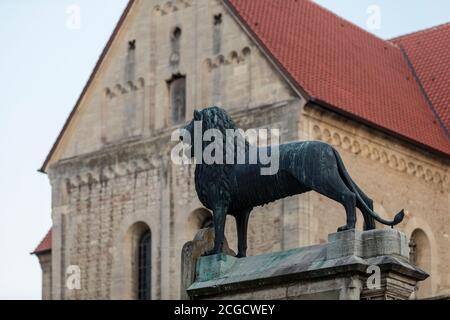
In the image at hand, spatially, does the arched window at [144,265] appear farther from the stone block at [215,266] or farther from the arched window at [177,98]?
the stone block at [215,266]

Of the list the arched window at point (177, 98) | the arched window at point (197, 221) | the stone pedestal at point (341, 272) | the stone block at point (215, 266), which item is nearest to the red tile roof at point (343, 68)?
the arched window at point (177, 98)

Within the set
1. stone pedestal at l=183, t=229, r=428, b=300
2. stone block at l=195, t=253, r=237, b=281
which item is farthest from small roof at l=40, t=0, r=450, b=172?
stone pedestal at l=183, t=229, r=428, b=300

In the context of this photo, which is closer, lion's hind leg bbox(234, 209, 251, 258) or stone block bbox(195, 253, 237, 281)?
stone block bbox(195, 253, 237, 281)

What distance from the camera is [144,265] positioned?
35.0 m

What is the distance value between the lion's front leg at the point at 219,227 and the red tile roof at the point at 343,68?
16.3m

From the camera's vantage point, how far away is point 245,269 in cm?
1496

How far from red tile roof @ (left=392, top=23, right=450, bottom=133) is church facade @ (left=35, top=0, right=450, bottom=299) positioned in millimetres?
87

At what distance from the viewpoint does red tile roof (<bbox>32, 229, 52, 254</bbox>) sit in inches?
1613

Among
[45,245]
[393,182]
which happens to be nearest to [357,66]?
[393,182]

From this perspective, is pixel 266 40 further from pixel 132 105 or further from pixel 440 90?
pixel 440 90

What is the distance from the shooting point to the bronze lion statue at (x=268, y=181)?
14.4 m

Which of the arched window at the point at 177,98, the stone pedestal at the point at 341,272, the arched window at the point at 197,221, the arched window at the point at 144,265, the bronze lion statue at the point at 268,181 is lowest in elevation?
the stone pedestal at the point at 341,272

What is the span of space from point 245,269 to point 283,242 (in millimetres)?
16307

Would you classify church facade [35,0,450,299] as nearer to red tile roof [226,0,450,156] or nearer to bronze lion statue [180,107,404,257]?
red tile roof [226,0,450,156]
